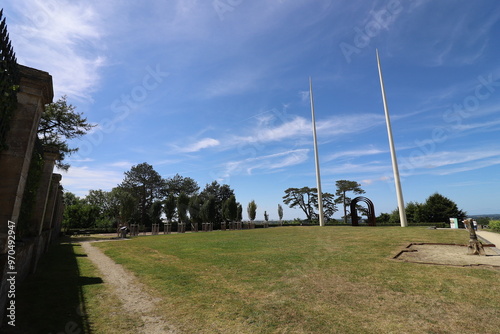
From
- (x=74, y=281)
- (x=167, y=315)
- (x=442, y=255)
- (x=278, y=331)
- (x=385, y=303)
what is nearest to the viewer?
(x=278, y=331)

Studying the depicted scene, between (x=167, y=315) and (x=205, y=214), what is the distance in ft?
128

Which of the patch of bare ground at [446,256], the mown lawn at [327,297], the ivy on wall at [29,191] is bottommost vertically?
the mown lawn at [327,297]

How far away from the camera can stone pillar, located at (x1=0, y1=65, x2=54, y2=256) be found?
4629 mm

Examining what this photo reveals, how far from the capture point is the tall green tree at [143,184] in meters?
56.6

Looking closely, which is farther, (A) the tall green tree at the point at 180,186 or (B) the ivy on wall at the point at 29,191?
(A) the tall green tree at the point at 180,186

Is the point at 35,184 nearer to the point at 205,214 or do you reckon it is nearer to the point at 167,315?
the point at 167,315

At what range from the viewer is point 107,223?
43656mm

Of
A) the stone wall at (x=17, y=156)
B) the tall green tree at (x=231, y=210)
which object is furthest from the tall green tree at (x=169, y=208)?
the stone wall at (x=17, y=156)

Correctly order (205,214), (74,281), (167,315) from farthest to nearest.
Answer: (205,214) → (74,281) → (167,315)

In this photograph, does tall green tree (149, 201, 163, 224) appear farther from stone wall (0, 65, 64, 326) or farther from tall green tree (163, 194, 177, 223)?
stone wall (0, 65, 64, 326)

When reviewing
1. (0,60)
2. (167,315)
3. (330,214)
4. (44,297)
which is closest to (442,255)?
(167,315)

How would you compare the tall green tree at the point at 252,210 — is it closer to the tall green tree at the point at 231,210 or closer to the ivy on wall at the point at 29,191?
the tall green tree at the point at 231,210

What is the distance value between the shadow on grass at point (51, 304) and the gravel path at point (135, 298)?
67cm

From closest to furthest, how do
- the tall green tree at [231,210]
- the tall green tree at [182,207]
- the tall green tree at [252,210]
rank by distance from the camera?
the tall green tree at [182,207], the tall green tree at [231,210], the tall green tree at [252,210]
